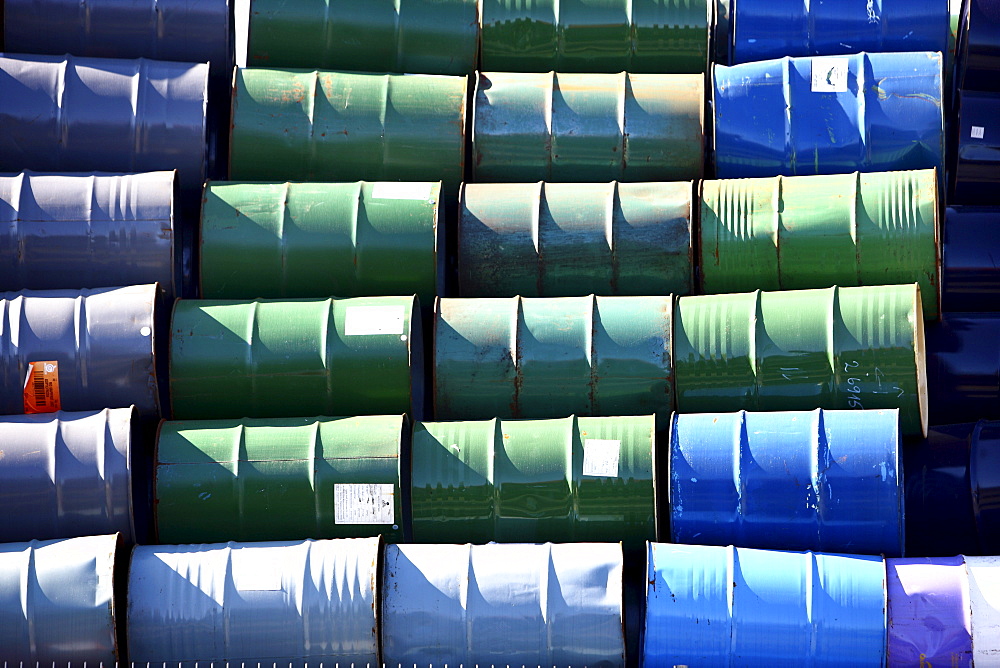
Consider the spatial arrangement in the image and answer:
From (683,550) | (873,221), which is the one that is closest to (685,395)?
(683,550)

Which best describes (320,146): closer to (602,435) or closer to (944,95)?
(602,435)

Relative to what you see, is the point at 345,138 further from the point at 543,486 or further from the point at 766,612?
the point at 766,612

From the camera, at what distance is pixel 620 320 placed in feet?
27.9

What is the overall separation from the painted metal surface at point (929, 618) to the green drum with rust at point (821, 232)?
2116mm

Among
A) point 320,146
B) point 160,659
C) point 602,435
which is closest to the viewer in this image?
point 160,659

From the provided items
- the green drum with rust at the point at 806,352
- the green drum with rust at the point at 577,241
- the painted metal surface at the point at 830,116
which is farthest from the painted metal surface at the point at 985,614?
the painted metal surface at the point at 830,116

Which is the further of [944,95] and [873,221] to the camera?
[944,95]

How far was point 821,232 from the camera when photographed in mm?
8781

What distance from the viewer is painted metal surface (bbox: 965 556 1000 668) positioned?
730cm

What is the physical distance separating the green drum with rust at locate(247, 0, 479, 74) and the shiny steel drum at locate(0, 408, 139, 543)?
3.72 m

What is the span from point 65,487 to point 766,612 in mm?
4571

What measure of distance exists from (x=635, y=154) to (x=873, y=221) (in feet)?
6.26

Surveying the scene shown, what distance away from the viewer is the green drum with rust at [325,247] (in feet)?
29.0

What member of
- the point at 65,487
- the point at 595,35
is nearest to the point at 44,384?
the point at 65,487
